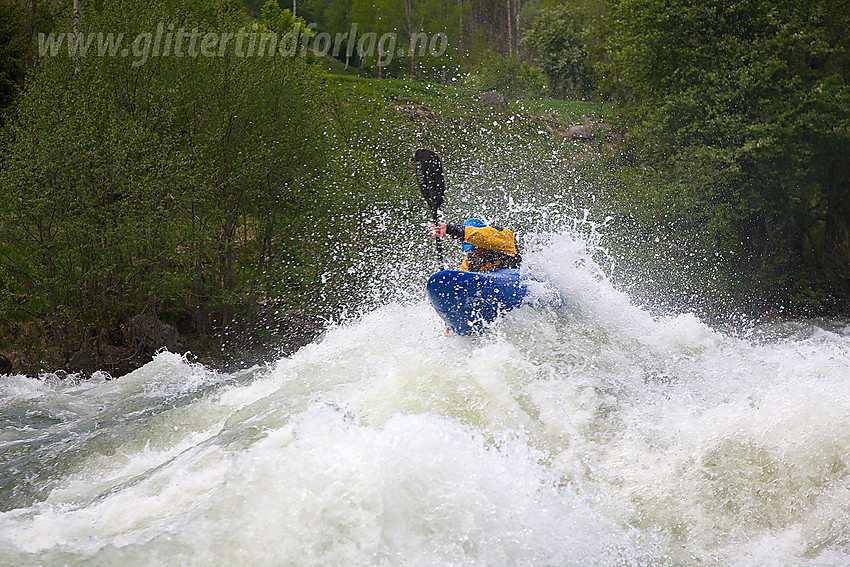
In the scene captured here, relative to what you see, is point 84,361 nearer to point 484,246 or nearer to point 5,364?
point 5,364

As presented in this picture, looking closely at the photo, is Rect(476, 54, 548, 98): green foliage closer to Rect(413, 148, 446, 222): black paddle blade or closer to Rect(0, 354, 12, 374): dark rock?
Rect(413, 148, 446, 222): black paddle blade

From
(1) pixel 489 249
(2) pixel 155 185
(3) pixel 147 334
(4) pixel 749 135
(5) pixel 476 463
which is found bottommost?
(3) pixel 147 334

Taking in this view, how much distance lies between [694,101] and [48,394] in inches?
488

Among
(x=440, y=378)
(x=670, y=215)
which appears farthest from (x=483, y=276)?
(x=670, y=215)

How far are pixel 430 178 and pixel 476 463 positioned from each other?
4596 millimetres

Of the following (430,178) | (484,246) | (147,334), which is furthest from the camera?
(147,334)

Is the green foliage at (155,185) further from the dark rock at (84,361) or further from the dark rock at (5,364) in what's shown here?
the dark rock at (5,364)

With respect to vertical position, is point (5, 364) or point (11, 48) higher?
point (11, 48)

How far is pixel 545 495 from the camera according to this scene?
357 cm

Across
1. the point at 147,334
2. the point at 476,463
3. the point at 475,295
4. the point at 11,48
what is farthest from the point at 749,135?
the point at 11,48

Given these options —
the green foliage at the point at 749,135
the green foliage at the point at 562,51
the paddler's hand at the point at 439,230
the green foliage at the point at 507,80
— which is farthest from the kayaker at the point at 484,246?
the green foliage at the point at 562,51

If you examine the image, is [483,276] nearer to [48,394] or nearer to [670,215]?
[48,394]

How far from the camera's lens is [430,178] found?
25.0 feet

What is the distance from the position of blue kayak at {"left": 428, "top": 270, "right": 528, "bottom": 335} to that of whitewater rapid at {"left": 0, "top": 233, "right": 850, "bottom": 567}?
0.13 meters
